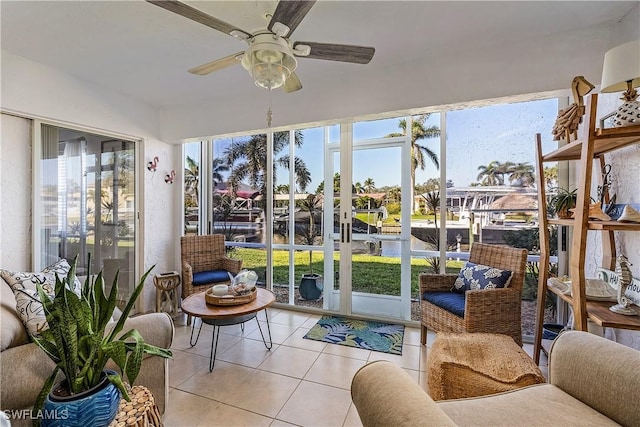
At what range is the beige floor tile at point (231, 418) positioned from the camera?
169 cm

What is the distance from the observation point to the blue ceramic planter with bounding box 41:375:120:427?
109 centimetres

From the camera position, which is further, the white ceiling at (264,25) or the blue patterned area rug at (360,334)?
the blue patterned area rug at (360,334)

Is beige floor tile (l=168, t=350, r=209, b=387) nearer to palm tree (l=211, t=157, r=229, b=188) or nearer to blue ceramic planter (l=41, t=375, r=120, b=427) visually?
blue ceramic planter (l=41, t=375, r=120, b=427)

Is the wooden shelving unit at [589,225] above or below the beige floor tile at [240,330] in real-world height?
above

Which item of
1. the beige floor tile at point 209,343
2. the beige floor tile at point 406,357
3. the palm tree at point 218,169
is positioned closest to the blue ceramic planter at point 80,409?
the beige floor tile at point 209,343

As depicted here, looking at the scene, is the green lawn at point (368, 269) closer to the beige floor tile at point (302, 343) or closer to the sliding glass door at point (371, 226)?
the sliding glass door at point (371, 226)

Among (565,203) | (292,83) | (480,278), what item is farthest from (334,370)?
(565,203)

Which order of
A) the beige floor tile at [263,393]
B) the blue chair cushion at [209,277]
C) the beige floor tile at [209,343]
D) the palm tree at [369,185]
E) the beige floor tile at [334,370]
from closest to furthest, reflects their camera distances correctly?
the beige floor tile at [263,393] < the beige floor tile at [334,370] < the beige floor tile at [209,343] < the blue chair cushion at [209,277] < the palm tree at [369,185]

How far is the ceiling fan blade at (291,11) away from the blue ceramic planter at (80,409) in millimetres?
1786

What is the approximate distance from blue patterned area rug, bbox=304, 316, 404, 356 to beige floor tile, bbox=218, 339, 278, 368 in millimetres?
461

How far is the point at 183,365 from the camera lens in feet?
7.64

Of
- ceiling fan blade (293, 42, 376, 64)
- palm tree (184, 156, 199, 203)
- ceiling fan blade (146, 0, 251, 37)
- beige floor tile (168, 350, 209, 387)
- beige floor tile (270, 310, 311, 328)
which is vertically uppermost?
ceiling fan blade (293, 42, 376, 64)

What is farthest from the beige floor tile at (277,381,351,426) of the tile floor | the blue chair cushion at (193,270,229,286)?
the blue chair cushion at (193,270,229,286)

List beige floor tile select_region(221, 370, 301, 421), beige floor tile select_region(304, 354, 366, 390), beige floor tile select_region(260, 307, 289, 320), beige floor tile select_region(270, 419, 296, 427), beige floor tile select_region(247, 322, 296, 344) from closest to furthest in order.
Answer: beige floor tile select_region(270, 419, 296, 427) < beige floor tile select_region(221, 370, 301, 421) < beige floor tile select_region(304, 354, 366, 390) < beige floor tile select_region(247, 322, 296, 344) < beige floor tile select_region(260, 307, 289, 320)
